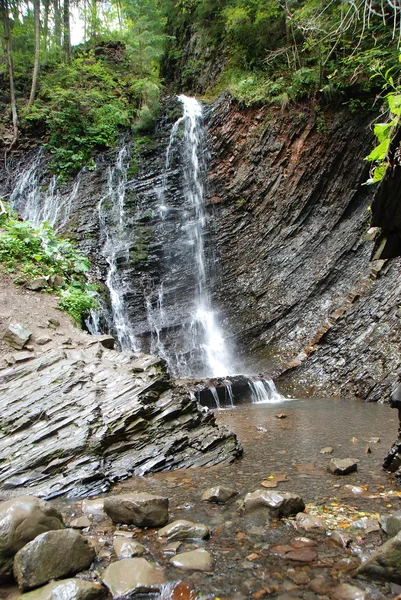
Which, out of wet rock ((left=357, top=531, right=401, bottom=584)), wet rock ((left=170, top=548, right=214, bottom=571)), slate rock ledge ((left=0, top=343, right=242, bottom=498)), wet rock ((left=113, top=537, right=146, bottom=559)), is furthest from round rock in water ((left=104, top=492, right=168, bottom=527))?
wet rock ((left=357, top=531, right=401, bottom=584))

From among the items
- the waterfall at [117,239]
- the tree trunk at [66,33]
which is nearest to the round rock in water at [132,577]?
the waterfall at [117,239]

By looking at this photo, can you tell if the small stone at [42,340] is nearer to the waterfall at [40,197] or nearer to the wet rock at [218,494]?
Result: the wet rock at [218,494]

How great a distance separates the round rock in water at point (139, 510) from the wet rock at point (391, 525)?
175 cm

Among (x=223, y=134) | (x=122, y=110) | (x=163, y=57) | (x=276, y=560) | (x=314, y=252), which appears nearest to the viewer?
(x=276, y=560)

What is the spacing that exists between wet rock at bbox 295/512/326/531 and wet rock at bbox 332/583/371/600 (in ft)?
2.31

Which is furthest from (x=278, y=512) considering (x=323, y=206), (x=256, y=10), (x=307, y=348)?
(x=256, y=10)

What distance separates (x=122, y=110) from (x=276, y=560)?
833 inches

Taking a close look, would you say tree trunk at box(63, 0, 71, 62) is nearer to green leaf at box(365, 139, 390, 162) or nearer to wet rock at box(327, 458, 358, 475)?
green leaf at box(365, 139, 390, 162)

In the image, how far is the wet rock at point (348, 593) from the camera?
2.30 meters

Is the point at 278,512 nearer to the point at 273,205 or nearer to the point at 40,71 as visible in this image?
the point at 273,205

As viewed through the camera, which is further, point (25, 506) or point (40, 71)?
point (40, 71)

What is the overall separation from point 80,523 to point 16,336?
4.15m

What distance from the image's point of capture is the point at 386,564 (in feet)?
7.89

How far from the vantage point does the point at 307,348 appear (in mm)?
11742
